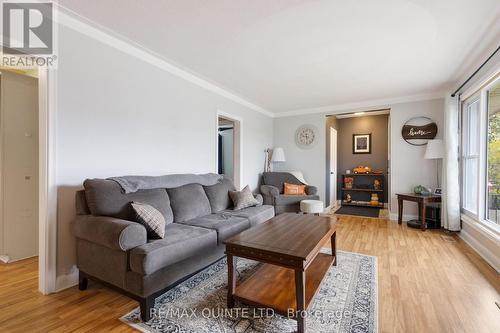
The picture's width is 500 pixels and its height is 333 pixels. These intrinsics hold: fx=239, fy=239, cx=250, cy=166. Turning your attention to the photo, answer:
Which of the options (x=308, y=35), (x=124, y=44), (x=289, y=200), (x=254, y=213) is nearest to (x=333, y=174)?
(x=289, y=200)

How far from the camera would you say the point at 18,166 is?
9.12ft

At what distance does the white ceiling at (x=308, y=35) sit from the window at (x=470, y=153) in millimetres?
582

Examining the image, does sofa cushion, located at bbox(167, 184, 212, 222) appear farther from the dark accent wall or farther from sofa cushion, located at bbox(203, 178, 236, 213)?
the dark accent wall

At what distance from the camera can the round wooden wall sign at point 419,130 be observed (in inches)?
174

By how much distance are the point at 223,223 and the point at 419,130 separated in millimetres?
4212

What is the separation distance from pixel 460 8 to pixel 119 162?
11.5 feet

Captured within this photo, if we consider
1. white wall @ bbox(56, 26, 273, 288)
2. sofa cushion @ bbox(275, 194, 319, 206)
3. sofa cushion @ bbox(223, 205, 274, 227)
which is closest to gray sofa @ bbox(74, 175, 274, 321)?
sofa cushion @ bbox(223, 205, 274, 227)

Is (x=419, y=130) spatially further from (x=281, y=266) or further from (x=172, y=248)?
(x=172, y=248)

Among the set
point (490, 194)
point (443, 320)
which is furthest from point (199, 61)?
point (490, 194)

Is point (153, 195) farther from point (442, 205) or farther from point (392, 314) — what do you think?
point (442, 205)

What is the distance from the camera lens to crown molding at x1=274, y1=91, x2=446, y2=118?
176 inches

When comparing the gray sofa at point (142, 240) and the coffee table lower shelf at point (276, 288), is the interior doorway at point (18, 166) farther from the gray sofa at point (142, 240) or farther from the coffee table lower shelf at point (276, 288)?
the coffee table lower shelf at point (276, 288)

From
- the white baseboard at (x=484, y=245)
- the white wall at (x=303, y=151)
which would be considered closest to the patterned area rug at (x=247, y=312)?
the white baseboard at (x=484, y=245)

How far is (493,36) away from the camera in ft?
7.84
